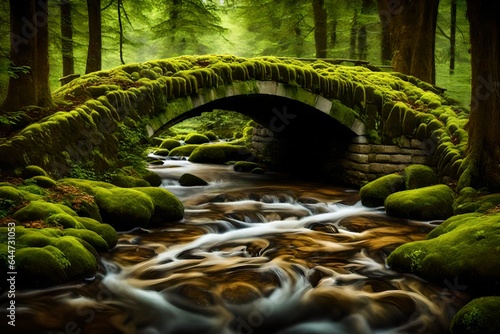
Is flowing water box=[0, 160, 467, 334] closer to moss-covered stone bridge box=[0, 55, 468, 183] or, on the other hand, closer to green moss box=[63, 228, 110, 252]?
green moss box=[63, 228, 110, 252]

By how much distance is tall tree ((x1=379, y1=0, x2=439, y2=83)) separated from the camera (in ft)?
43.8

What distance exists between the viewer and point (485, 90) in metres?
7.84

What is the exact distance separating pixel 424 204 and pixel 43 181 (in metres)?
6.58

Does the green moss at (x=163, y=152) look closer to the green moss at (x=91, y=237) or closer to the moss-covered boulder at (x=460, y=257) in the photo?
the green moss at (x=91, y=237)

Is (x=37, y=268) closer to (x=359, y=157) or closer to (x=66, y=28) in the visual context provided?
(x=359, y=157)

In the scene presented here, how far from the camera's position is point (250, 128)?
Answer: 18547 mm

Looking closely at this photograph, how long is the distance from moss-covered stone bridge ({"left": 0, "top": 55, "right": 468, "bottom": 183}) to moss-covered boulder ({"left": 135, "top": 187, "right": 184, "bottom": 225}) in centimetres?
134

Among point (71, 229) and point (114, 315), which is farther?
point (71, 229)

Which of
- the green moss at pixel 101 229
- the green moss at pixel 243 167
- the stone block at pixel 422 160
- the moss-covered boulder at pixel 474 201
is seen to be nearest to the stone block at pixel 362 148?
the stone block at pixel 422 160

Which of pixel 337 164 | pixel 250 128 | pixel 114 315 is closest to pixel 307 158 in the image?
pixel 337 164

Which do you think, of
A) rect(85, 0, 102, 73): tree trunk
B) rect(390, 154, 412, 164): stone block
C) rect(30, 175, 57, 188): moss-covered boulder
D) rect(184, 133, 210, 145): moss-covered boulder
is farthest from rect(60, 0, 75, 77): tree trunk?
rect(390, 154, 412, 164): stone block

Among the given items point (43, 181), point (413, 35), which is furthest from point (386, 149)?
point (43, 181)

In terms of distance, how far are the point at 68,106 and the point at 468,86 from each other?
15082 mm

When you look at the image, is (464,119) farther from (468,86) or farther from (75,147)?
(75,147)
